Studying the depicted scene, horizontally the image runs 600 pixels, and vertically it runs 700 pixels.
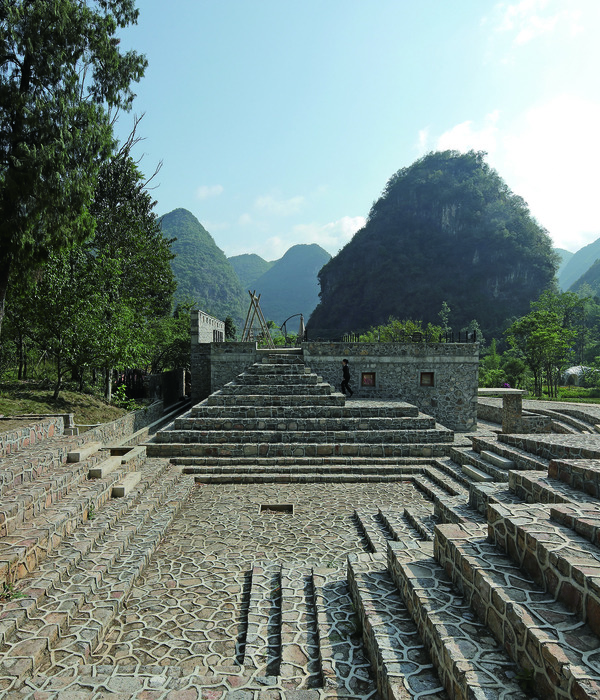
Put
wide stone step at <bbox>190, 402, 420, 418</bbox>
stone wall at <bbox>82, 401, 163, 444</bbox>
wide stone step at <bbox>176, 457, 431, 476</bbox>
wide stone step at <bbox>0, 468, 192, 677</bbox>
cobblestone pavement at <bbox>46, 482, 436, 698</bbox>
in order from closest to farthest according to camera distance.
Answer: wide stone step at <bbox>0, 468, 192, 677</bbox>, cobblestone pavement at <bbox>46, 482, 436, 698</bbox>, wide stone step at <bbox>176, 457, 431, 476</bbox>, wide stone step at <bbox>190, 402, 420, 418</bbox>, stone wall at <bbox>82, 401, 163, 444</bbox>

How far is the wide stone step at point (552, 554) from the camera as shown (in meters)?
2.73

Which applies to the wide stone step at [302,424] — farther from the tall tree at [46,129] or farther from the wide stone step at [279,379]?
the tall tree at [46,129]

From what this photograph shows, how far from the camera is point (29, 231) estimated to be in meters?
10.4

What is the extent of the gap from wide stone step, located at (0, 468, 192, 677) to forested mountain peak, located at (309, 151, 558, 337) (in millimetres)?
66457

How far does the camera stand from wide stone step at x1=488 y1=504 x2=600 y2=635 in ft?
8.95

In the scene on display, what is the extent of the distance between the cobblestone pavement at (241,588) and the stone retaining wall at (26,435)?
3041 millimetres

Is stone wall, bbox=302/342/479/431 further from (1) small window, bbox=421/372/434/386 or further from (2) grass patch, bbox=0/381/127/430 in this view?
(2) grass patch, bbox=0/381/127/430

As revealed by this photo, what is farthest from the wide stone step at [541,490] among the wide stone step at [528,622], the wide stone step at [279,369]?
the wide stone step at [279,369]

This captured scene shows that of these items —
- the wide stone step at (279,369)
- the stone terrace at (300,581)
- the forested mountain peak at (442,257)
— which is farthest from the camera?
the forested mountain peak at (442,257)

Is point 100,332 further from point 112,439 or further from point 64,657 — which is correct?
point 64,657

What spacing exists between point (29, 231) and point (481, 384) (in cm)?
2980

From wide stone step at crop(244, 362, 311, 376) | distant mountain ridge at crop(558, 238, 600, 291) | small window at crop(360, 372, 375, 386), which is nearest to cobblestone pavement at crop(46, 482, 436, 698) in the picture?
wide stone step at crop(244, 362, 311, 376)

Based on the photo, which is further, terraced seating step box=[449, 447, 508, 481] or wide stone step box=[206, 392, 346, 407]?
wide stone step box=[206, 392, 346, 407]

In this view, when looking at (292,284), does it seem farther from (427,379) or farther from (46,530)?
(46,530)
